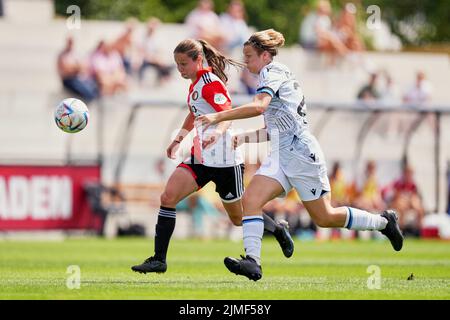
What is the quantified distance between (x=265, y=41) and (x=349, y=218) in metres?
1.88

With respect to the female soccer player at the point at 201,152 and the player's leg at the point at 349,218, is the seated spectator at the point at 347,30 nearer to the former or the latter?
the player's leg at the point at 349,218

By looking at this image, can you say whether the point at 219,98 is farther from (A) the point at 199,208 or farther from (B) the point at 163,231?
(A) the point at 199,208

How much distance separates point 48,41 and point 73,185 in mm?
4679

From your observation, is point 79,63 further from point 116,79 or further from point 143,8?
point 143,8

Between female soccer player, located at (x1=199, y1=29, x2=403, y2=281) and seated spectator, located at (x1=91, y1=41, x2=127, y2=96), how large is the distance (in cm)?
1385

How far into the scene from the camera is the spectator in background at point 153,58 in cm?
2438

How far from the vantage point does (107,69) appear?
23516 mm

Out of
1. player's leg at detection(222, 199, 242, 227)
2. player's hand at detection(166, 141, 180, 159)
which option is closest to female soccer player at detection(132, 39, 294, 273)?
player's leg at detection(222, 199, 242, 227)

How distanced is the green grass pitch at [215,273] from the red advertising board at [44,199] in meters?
2.48

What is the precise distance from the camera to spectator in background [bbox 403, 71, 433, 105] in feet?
84.7

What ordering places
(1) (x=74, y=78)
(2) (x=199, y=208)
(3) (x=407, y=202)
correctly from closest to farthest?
(2) (x=199, y=208), (3) (x=407, y=202), (1) (x=74, y=78)

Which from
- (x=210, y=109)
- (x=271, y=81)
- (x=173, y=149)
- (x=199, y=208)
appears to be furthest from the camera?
(x=199, y=208)

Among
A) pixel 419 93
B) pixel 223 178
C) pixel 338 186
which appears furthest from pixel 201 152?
pixel 419 93

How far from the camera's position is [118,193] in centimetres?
2220
